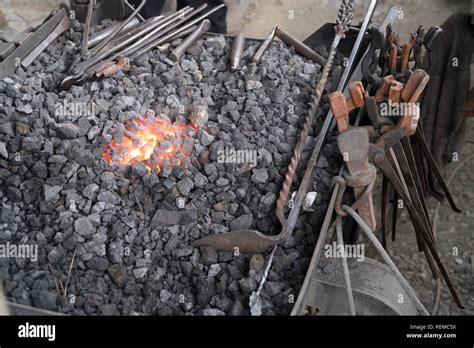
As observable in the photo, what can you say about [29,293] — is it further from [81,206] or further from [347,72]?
[347,72]

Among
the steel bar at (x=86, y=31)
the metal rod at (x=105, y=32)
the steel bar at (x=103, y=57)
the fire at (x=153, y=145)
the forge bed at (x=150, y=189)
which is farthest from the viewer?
the metal rod at (x=105, y=32)

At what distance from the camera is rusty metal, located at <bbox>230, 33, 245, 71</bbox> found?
2570 millimetres

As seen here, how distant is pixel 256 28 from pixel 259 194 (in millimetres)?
2737

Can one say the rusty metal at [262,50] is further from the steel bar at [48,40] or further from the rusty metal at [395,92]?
the steel bar at [48,40]

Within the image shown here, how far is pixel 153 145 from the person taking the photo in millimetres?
2242

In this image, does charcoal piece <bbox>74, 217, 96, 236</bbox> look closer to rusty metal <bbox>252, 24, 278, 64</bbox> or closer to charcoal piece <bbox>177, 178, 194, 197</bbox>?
charcoal piece <bbox>177, 178, 194, 197</bbox>

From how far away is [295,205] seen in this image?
6.30ft

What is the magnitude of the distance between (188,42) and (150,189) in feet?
3.10

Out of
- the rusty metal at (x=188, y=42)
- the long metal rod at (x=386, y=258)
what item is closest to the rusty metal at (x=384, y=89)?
the long metal rod at (x=386, y=258)

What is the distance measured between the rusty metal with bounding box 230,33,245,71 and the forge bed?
0.04 metres

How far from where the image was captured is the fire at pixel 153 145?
213cm

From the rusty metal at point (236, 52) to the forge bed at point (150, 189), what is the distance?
40mm

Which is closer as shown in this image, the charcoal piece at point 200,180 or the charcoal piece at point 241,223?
the charcoal piece at point 241,223

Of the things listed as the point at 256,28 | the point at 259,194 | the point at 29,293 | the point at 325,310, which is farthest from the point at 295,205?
the point at 256,28
